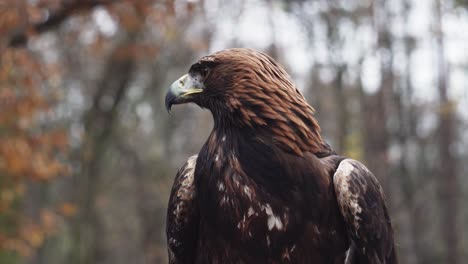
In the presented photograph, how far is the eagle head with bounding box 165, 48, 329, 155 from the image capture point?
3.36m

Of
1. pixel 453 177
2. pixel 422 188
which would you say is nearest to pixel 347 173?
pixel 453 177

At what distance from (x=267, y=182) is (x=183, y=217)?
0.73 meters

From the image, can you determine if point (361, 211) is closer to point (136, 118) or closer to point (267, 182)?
point (267, 182)

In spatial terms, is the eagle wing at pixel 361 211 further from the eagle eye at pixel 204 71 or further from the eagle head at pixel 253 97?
the eagle eye at pixel 204 71

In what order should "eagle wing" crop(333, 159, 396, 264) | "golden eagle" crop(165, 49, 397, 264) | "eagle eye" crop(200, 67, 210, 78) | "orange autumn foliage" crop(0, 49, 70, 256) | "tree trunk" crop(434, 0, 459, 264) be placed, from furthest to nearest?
1. "tree trunk" crop(434, 0, 459, 264)
2. "orange autumn foliage" crop(0, 49, 70, 256)
3. "eagle eye" crop(200, 67, 210, 78)
4. "eagle wing" crop(333, 159, 396, 264)
5. "golden eagle" crop(165, 49, 397, 264)

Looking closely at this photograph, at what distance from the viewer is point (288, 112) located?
3.40m

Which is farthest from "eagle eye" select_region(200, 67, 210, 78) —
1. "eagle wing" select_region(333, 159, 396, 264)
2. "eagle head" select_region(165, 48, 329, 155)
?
"eagle wing" select_region(333, 159, 396, 264)

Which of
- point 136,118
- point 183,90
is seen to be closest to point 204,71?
point 183,90

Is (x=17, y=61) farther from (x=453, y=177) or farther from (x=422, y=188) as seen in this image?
(x=422, y=188)

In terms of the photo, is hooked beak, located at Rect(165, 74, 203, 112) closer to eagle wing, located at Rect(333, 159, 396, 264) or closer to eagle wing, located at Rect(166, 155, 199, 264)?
eagle wing, located at Rect(166, 155, 199, 264)

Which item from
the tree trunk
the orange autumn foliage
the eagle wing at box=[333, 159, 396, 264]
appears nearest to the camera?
the eagle wing at box=[333, 159, 396, 264]

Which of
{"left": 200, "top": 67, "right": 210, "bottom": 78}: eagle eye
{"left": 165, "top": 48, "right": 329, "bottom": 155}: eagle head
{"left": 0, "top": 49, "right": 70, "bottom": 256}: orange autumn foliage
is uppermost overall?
{"left": 200, "top": 67, "right": 210, "bottom": 78}: eagle eye

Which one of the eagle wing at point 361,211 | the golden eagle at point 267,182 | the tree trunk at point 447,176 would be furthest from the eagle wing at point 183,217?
the tree trunk at point 447,176

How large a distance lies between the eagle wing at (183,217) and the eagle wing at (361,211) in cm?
90
